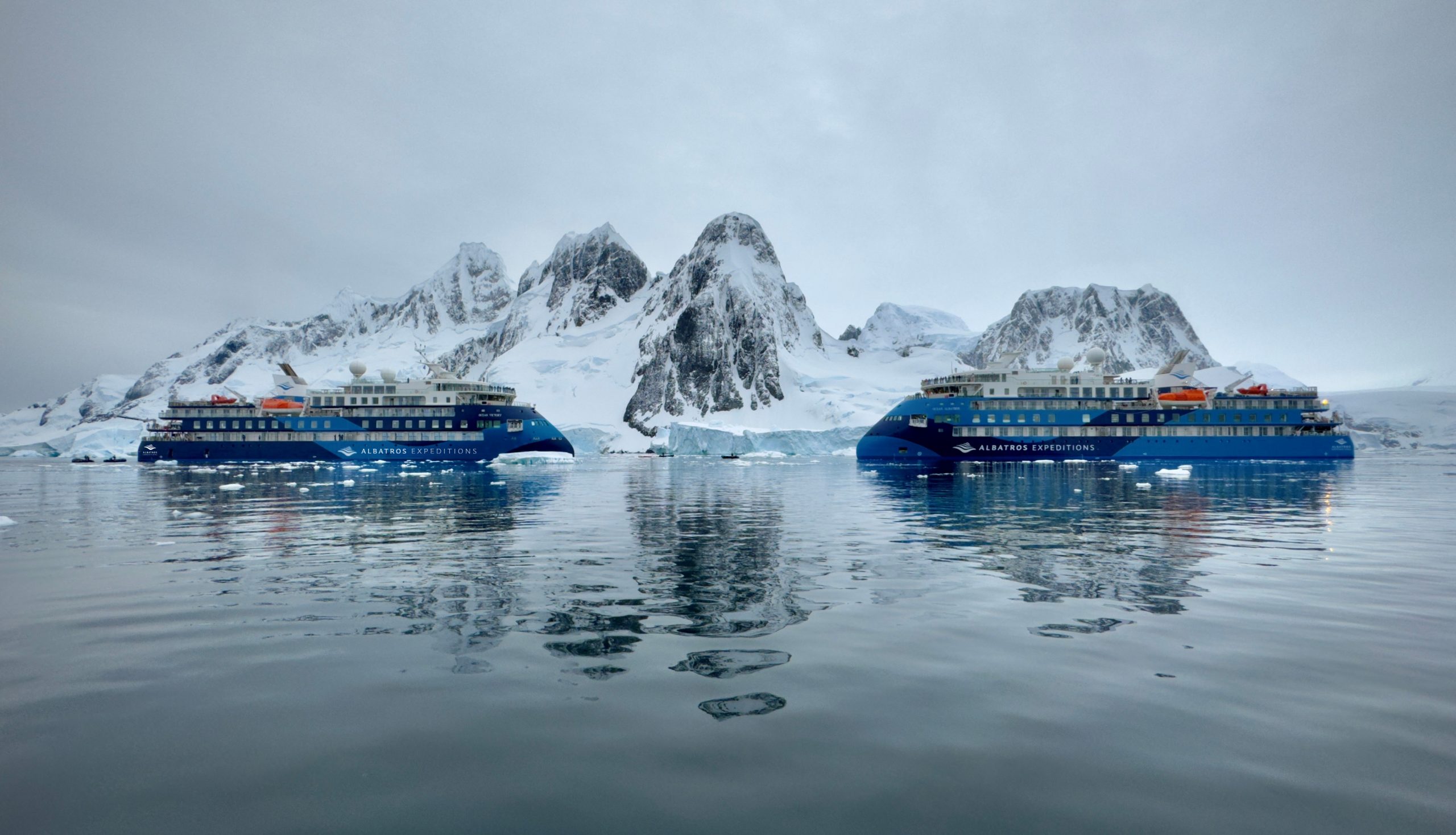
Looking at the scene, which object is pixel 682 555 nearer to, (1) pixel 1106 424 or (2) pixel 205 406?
(1) pixel 1106 424

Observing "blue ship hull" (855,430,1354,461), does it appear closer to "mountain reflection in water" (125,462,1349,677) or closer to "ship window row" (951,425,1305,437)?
"ship window row" (951,425,1305,437)

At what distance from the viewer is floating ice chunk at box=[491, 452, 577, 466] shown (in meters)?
84.4

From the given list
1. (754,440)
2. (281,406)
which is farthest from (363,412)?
(754,440)

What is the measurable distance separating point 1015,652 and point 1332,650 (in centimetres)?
390

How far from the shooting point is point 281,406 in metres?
88.6

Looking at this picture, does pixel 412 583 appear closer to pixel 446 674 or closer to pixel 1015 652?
pixel 446 674

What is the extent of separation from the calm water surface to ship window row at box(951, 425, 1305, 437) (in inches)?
2481

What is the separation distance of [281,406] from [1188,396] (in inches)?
4389

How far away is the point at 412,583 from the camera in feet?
41.8

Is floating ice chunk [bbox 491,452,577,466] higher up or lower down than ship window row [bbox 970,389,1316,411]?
lower down

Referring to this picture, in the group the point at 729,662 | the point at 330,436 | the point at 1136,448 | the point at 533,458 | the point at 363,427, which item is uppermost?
the point at 363,427

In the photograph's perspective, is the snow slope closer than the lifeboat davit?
No

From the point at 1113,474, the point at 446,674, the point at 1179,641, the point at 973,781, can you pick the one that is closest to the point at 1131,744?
the point at 973,781

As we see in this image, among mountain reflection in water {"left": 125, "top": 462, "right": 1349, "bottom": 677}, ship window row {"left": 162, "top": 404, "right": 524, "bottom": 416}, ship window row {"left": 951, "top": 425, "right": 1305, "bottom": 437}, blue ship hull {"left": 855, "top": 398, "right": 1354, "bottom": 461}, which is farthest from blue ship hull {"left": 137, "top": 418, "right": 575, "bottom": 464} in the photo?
ship window row {"left": 951, "top": 425, "right": 1305, "bottom": 437}
